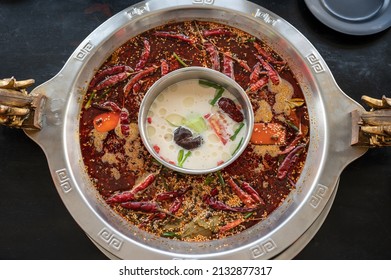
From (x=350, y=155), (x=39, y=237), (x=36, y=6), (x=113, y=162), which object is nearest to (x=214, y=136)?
(x=113, y=162)

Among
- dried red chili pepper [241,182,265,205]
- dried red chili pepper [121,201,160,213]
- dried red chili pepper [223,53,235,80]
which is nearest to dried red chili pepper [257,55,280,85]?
dried red chili pepper [223,53,235,80]

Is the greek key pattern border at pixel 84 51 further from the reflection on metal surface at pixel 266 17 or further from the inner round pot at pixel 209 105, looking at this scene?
the reflection on metal surface at pixel 266 17

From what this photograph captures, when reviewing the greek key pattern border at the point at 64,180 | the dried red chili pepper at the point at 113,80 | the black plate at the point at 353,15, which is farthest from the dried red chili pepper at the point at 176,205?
the black plate at the point at 353,15

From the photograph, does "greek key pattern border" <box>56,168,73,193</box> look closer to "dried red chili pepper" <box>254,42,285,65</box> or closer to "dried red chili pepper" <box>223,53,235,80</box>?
"dried red chili pepper" <box>223,53,235,80</box>

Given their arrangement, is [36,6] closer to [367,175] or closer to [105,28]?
[105,28]

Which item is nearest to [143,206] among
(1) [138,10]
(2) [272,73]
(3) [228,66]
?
(3) [228,66]
